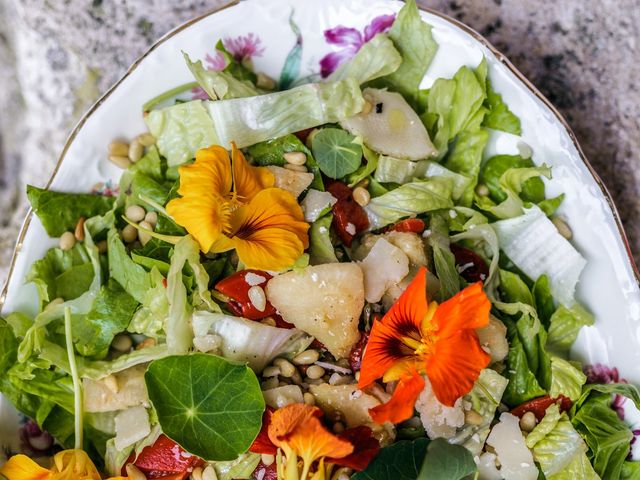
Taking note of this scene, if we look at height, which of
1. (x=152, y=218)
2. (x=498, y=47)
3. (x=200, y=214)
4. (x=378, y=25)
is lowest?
(x=152, y=218)

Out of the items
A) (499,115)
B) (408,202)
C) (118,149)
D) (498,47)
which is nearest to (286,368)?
(408,202)

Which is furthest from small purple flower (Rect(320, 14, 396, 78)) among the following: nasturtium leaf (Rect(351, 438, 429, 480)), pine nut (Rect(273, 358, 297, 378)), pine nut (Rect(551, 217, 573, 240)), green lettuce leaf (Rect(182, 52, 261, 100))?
nasturtium leaf (Rect(351, 438, 429, 480))

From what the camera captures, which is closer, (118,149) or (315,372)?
(315,372)

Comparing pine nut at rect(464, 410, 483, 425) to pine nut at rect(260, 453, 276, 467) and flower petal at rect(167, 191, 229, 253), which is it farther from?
flower petal at rect(167, 191, 229, 253)

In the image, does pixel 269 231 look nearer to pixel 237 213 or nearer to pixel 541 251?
pixel 237 213

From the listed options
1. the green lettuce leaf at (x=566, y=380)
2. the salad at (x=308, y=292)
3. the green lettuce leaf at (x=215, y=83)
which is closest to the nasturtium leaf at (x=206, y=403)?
the salad at (x=308, y=292)

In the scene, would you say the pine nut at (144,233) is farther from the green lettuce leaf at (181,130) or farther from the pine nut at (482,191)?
the pine nut at (482,191)

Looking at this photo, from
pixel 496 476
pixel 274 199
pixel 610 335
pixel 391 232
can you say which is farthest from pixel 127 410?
pixel 610 335

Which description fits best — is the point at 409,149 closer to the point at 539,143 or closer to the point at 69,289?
the point at 539,143
